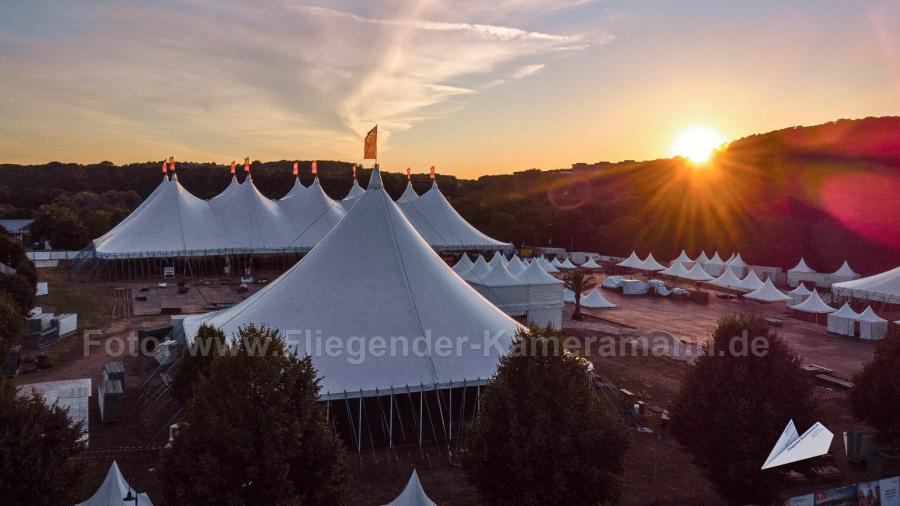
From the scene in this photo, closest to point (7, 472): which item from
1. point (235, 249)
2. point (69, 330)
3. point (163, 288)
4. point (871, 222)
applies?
point (69, 330)

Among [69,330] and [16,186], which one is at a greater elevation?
[16,186]

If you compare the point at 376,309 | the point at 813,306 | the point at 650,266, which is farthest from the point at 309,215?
the point at 813,306

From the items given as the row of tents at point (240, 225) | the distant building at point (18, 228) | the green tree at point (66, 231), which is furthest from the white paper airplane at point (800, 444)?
the distant building at point (18, 228)

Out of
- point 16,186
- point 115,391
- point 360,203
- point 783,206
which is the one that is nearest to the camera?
point 115,391

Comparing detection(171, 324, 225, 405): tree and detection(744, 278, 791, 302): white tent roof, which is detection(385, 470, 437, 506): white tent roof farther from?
detection(744, 278, 791, 302): white tent roof

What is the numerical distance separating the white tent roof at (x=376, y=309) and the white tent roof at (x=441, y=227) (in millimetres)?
26124

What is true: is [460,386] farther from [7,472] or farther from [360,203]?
[7,472]

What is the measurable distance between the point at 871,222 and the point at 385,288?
4903 cm

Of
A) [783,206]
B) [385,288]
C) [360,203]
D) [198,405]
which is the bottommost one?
[198,405]

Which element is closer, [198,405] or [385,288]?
[198,405]

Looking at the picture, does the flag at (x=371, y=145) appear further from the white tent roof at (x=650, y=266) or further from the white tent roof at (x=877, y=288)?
the white tent roof at (x=650, y=266)

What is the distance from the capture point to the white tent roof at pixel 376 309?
472 inches

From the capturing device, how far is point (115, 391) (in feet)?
42.1

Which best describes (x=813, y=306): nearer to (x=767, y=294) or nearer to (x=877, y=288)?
(x=877, y=288)
